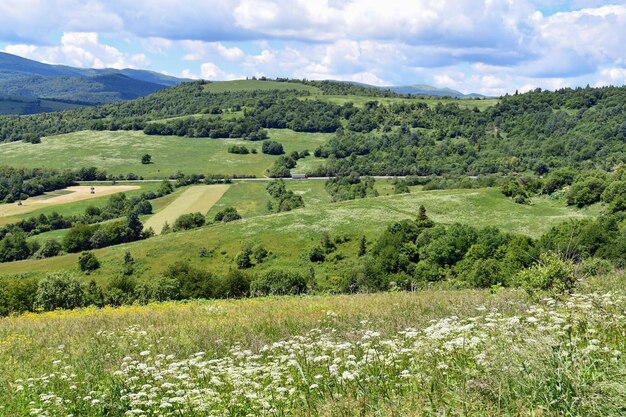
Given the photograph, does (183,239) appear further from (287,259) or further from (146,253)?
(287,259)

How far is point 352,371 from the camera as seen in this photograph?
7.72 meters

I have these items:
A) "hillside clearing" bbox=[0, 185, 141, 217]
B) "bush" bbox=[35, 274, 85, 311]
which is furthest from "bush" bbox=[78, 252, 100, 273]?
"hillside clearing" bbox=[0, 185, 141, 217]

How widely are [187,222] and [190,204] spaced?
72.6 feet

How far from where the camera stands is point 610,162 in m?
175

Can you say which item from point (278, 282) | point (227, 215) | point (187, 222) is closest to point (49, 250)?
point (187, 222)

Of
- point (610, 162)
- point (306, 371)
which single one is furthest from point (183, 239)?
point (610, 162)

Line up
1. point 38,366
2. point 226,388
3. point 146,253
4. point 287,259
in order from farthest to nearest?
1. point 146,253
2. point 287,259
3. point 38,366
4. point 226,388

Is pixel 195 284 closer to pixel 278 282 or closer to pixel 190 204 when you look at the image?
pixel 278 282

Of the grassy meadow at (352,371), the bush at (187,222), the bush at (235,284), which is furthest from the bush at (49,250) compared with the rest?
the grassy meadow at (352,371)

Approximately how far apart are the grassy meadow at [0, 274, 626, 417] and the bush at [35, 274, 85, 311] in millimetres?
40261

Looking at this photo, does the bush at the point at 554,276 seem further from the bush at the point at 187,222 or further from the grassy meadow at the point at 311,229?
the bush at the point at 187,222

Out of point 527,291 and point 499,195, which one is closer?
point 527,291

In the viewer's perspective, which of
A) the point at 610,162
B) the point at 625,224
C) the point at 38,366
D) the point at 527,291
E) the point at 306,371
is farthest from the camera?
the point at 610,162

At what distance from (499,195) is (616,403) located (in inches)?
4495
